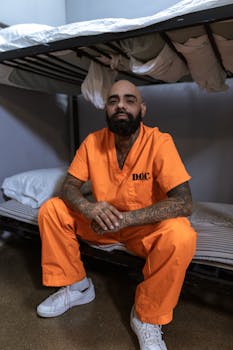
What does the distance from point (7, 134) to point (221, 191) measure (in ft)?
5.12

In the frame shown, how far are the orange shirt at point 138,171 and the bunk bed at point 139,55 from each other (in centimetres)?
26

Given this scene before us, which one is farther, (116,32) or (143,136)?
(143,136)

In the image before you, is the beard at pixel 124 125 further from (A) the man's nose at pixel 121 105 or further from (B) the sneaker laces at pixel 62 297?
(B) the sneaker laces at pixel 62 297

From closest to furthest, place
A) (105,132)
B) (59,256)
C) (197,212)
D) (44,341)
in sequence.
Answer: (44,341) < (59,256) < (105,132) < (197,212)

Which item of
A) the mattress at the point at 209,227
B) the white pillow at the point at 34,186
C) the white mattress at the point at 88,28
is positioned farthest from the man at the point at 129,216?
the white pillow at the point at 34,186

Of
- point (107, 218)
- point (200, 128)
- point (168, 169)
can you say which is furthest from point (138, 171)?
point (200, 128)

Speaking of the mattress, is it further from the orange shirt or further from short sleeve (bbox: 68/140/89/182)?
short sleeve (bbox: 68/140/89/182)

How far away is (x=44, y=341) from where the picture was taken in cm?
102

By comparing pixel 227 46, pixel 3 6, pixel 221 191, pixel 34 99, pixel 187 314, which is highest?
pixel 3 6

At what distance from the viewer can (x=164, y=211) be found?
40.3 inches

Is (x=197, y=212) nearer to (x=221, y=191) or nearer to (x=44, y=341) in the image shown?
(x=221, y=191)

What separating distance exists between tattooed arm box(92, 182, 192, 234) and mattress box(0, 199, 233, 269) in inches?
6.9

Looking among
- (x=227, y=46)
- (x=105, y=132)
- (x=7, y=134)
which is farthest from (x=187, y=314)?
(x=7, y=134)

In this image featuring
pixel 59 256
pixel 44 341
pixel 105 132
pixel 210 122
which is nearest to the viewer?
pixel 44 341
